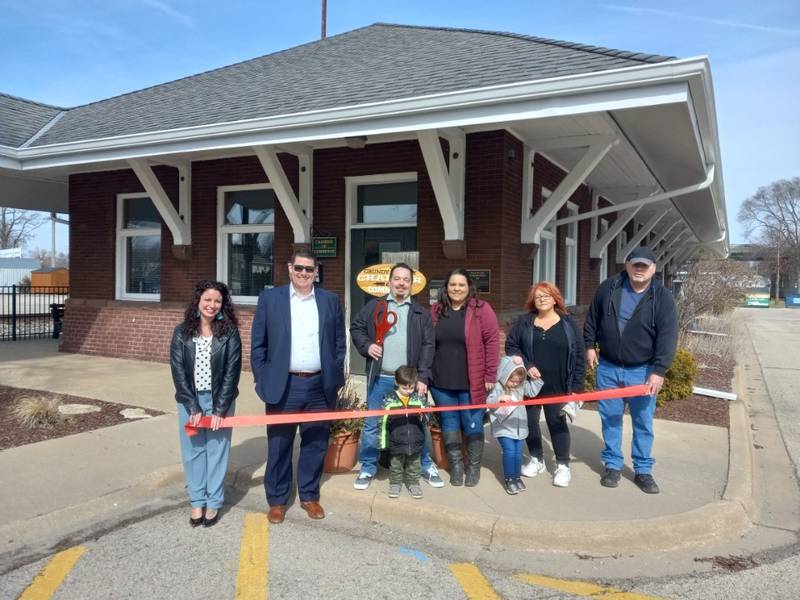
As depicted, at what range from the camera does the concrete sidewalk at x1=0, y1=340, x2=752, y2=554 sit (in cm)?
382

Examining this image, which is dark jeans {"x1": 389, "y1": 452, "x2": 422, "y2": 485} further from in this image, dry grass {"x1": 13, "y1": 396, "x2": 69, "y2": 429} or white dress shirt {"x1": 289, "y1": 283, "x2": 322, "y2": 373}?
dry grass {"x1": 13, "y1": 396, "x2": 69, "y2": 429}

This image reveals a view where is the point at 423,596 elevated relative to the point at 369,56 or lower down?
lower down

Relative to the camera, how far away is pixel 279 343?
394 cm

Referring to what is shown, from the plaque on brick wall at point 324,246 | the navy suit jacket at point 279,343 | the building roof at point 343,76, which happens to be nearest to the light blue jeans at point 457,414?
the navy suit jacket at point 279,343

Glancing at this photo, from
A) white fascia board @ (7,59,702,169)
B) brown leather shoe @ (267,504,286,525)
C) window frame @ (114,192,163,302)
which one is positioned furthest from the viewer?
window frame @ (114,192,163,302)

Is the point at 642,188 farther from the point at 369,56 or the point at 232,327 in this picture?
the point at 232,327

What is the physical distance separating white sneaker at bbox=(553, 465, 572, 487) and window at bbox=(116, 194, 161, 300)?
802 cm

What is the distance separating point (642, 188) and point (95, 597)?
11.6 meters

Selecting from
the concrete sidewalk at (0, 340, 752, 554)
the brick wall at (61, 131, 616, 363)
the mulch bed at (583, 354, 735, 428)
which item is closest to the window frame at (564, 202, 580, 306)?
the brick wall at (61, 131, 616, 363)

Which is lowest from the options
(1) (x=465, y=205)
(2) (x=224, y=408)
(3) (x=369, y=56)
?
(2) (x=224, y=408)

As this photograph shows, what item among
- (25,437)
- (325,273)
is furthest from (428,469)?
(325,273)

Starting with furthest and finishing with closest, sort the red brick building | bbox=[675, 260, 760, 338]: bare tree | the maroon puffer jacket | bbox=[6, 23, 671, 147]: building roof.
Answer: bbox=[675, 260, 760, 338]: bare tree, bbox=[6, 23, 671, 147]: building roof, the red brick building, the maroon puffer jacket

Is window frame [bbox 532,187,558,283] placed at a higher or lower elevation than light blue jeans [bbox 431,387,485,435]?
higher

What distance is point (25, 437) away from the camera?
5.67 metres
